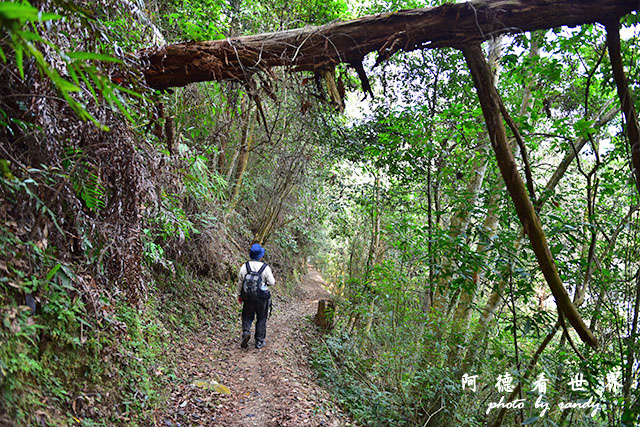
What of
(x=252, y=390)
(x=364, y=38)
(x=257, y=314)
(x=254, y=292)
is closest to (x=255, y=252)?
(x=254, y=292)

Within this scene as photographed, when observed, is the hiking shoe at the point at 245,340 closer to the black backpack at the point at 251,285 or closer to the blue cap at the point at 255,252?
the black backpack at the point at 251,285

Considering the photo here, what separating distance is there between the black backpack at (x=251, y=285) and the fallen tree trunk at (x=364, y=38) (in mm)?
3788

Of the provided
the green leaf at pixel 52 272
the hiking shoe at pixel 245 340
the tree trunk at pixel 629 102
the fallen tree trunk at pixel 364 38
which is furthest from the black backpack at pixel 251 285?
the tree trunk at pixel 629 102

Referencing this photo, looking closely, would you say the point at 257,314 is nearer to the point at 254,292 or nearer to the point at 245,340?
the point at 254,292

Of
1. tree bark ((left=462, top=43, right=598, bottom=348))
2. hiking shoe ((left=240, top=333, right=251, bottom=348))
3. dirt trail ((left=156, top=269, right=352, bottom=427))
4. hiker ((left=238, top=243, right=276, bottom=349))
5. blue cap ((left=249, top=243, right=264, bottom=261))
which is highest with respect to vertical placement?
tree bark ((left=462, top=43, right=598, bottom=348))

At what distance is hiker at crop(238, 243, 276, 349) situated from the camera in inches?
263

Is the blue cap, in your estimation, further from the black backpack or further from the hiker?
the black backpack

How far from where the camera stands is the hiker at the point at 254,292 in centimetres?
667

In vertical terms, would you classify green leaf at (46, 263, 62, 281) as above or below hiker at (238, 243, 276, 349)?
below

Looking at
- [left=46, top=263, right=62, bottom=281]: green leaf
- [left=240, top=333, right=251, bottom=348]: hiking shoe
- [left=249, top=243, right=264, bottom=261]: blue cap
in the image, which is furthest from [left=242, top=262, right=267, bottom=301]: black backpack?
[left=46, top=263, right=62, bottom=281]: green leaf

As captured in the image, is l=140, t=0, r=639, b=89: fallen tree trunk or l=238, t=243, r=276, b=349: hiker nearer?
l=140, t=0, r=639, b=89: fallen tree trunk

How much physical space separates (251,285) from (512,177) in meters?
4.87

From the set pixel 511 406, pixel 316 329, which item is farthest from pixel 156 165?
pixel 316 329

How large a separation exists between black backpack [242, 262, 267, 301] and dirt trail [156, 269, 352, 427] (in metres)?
1.09
